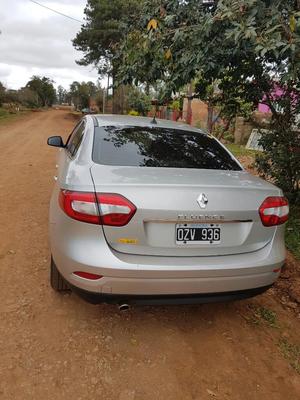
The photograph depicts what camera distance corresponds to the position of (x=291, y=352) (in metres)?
3.07

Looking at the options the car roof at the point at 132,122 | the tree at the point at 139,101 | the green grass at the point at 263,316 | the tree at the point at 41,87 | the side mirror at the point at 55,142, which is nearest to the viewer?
the green grass at the point at 263,316

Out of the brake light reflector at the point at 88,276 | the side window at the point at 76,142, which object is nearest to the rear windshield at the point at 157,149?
the side window at the point at 76,142

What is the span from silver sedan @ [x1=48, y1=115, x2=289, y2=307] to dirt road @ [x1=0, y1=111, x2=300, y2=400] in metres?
0.46

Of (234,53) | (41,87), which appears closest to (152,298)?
(234,53)

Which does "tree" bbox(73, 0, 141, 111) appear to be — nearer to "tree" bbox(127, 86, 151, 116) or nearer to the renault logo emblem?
"tree" bbox(127, 86, 151, 116)

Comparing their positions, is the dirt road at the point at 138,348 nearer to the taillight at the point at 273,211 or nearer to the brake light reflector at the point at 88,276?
the brake light reflector at the point at 88,276

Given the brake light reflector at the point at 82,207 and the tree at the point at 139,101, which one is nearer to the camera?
the brake light reflector at the point at 82,207

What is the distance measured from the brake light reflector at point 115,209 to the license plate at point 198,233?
0.34m

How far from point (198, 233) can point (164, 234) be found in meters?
0.23

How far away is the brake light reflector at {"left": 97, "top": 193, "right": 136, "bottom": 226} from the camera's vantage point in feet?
8.39

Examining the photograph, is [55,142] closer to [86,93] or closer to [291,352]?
[291,352]

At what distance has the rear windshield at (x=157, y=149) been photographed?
3.28m

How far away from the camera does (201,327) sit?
3.29 meters

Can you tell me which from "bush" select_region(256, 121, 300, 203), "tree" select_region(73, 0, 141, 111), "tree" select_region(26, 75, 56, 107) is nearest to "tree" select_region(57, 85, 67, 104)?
"tree" select_region(26, 75, 56, 107)
